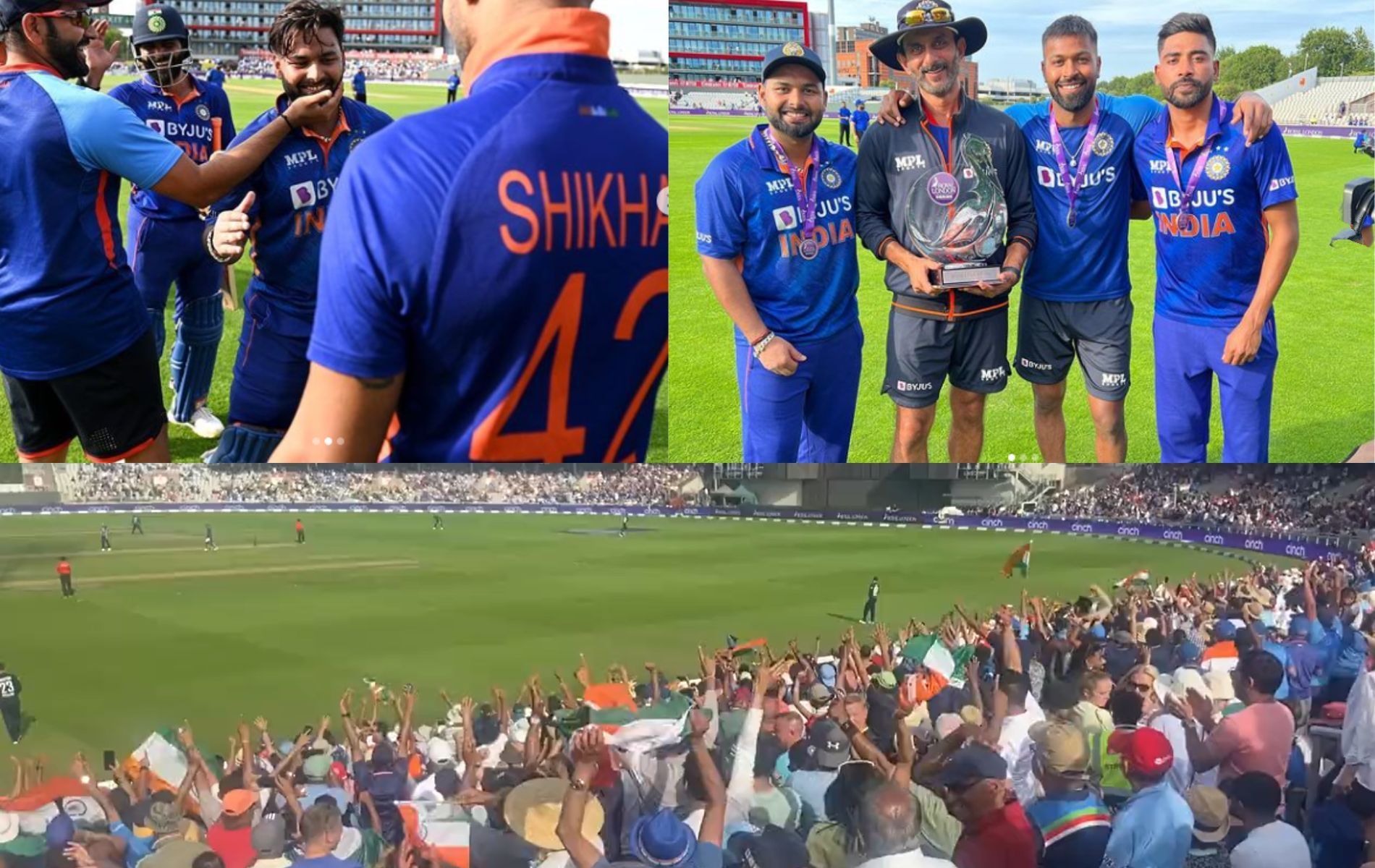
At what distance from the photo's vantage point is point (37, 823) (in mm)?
5168

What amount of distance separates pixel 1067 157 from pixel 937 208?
690 mm

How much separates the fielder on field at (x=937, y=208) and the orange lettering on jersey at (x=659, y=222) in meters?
1.42

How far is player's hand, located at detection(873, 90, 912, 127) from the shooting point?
5.63m

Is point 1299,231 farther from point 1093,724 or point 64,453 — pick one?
point 64,453

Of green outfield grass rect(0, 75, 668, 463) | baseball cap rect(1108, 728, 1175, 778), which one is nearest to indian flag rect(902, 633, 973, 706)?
baseball cap rect(1108, 728, 1175, 778)

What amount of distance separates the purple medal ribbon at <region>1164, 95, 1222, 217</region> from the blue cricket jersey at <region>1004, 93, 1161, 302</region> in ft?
0.62

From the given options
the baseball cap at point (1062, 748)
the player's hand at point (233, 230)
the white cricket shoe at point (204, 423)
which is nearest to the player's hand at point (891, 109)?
the player's hand at point (233, 230)

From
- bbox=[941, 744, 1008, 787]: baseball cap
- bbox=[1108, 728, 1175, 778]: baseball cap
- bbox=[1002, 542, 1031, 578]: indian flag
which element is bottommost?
bbox=[941, 744, 1008, 787]: baseball cap

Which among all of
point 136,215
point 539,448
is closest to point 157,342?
point 136,215

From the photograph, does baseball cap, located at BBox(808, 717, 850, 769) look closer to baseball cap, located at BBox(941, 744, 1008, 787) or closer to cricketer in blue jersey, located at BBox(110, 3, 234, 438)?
baseball cap, located at BBox(941, 744, 1008, 787)

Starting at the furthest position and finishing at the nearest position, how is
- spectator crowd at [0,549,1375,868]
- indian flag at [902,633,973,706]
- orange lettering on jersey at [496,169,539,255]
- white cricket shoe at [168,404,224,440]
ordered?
indian flag at [902,633,973,706], spectator crowd at [0,549,1375,868], white cricket shoe at [168,404,224,440], orange lettering on jersey at [496,169,539,255]

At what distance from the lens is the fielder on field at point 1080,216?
5.78 m

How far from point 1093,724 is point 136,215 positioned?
4.85 m

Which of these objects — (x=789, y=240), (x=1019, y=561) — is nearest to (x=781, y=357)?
(x=789, y=240)
